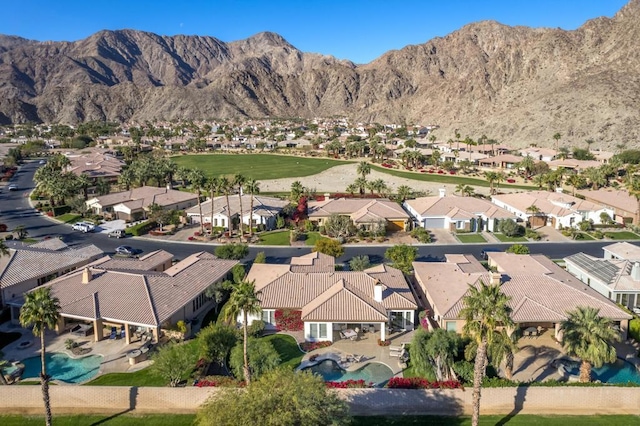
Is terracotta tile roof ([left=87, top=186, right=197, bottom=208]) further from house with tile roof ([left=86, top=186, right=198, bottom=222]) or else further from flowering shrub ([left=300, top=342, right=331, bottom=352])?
flowering shrub ([left=300, top=342, right=331, bottom=352])

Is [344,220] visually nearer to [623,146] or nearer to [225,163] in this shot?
[225,163]

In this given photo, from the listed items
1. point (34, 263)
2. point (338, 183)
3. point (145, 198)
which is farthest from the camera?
point (338, 183)

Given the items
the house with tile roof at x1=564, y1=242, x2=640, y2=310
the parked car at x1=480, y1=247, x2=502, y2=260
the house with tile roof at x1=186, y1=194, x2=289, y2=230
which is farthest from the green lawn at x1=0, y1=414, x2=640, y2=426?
the house with tile roof at x1=186, y1=194, x2=289, y2=230

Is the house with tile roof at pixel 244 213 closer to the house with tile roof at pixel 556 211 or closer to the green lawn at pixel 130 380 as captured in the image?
the green lawn at pixel 130 380

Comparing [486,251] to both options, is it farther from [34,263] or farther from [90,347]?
[34,263]

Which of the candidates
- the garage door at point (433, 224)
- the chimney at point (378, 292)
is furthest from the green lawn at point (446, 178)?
the chimney at point (378, 292)

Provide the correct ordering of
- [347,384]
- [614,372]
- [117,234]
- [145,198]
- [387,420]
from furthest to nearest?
[145,198], [117,234], [614,372], [347,384], [387,420]

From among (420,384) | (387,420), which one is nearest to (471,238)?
(420,384)

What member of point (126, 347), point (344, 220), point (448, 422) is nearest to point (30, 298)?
point (126, 347)
